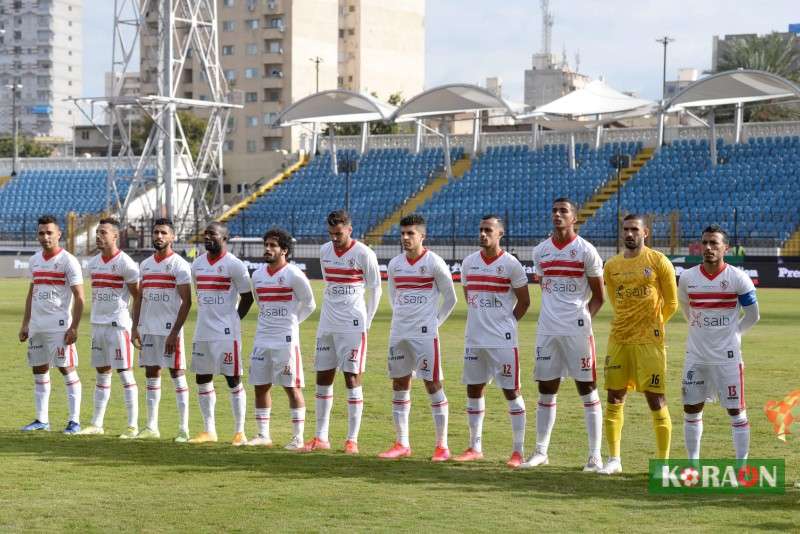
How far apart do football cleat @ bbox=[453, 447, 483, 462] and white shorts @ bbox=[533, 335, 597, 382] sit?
34.2 inches

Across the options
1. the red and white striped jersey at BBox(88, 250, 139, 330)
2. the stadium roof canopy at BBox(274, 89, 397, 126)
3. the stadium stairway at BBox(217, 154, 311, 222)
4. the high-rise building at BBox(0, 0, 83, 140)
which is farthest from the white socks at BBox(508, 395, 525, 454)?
the high-rise building at BBox(0, 0, 83, 140)

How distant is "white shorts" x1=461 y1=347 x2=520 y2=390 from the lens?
10680mm

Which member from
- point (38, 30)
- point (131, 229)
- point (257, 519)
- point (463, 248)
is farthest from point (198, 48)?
point (38, 30)

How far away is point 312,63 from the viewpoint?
10731 centimetres

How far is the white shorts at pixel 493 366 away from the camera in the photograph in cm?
1068

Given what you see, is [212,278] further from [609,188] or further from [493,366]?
[609,188]

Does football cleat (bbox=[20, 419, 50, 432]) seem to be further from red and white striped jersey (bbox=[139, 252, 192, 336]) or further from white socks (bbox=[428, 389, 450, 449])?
white socks (bbox=[428, 389, 450, 449])

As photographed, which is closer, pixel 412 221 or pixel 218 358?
pixel 412 221

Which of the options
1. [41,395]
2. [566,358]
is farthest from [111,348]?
[566,358]

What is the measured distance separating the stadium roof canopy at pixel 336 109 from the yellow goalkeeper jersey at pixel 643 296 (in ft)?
155

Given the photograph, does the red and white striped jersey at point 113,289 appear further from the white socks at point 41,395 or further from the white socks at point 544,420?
the white socks at point 544,420

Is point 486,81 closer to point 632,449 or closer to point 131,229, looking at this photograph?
point 131,229

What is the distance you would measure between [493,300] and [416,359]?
87 cm

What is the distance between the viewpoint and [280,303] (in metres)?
11.4
